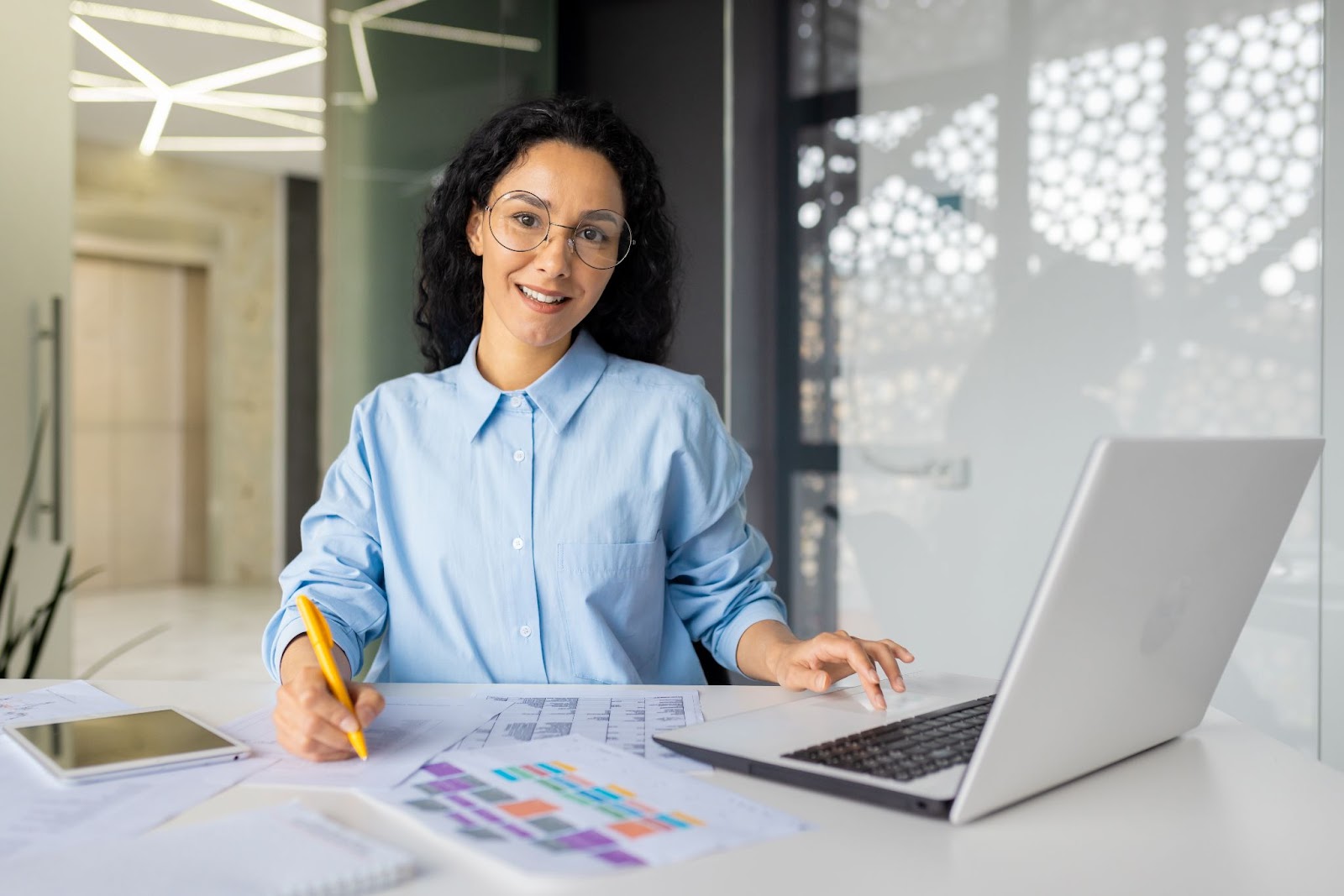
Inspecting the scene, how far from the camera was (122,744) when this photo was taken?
0.99 metres

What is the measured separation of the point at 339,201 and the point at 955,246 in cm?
196

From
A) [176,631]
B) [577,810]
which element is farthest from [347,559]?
[176,631]

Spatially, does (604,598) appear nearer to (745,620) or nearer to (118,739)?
(745,620)

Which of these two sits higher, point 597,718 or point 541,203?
point 541,203

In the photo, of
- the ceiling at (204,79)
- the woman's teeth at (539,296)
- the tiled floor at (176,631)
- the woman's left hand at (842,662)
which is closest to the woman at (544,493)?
the woman's teeth at (539,296)

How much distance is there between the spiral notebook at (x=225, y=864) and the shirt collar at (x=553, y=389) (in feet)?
2.63

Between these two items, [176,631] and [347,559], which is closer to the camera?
[347,559]

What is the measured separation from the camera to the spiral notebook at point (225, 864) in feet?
2.18

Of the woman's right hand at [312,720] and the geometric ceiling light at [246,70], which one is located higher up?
the geometric ceiling light at [246,70]

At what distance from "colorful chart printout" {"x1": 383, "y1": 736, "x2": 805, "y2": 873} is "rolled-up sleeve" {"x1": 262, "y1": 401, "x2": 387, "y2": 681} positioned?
1.67 feet

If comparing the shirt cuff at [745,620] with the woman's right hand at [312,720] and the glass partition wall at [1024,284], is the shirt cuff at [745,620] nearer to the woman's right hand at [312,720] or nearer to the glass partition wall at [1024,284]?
the woman's right hand at [312,720]

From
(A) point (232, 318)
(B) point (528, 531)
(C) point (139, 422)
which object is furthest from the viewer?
(A) point (232, 318)

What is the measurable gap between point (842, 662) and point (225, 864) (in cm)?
68

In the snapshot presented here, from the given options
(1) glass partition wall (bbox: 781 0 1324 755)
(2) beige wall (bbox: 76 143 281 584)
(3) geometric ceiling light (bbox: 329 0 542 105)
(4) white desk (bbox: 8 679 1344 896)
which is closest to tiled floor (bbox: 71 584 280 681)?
(2) beige wall (bbox: 76 143 281 584)
